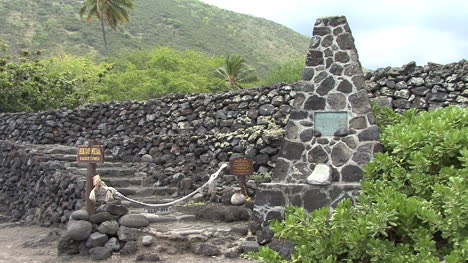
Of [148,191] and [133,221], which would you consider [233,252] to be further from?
[148,191]

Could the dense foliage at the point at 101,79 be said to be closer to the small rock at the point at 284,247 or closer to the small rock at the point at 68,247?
the small rock at the point at 68,247

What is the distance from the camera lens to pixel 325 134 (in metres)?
6.88

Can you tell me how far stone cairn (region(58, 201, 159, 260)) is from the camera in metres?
6.82

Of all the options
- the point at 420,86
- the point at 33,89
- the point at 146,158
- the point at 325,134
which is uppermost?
the point at 33,89

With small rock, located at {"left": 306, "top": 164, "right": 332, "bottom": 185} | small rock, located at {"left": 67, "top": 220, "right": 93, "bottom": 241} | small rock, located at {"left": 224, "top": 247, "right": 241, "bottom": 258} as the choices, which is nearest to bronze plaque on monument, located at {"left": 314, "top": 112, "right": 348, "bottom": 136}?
small rock, located at {"left": 306, "top": 164, "right": 332, "bottom": 185}

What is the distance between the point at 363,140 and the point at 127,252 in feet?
12.6

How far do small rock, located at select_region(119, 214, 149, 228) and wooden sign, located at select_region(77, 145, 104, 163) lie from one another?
105cm

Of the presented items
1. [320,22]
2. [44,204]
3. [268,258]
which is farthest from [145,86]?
[268,258]

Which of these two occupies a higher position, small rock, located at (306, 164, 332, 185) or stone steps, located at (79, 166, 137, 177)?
small rock, located at (306, 164, 332, 185)

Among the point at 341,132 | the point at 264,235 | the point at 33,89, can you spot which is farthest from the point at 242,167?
the point at 33,89

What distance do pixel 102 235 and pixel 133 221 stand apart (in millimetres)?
550

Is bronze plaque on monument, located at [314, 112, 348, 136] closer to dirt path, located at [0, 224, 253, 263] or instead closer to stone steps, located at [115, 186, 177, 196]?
dirt path, located at [0, 224, 253, 263]

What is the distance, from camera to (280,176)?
6.95 m

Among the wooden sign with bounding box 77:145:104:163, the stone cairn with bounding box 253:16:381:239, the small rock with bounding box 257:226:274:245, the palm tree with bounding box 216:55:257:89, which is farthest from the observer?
the palm tree with bounding box 216:55:257:89
